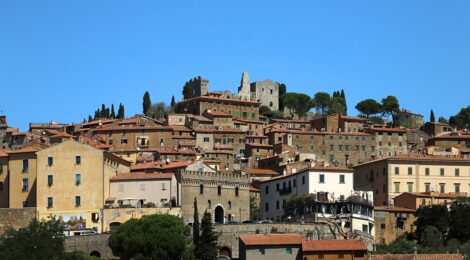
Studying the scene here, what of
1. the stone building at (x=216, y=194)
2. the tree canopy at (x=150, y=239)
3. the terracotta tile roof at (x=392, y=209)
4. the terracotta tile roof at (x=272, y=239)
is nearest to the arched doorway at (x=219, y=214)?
the stone building at (x=216, y=194)

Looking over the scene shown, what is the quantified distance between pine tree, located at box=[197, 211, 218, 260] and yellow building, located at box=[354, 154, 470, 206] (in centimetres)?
2982

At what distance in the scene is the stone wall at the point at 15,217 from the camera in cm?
8914

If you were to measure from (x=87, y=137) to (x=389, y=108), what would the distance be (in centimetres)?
5704

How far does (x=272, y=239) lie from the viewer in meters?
80.4

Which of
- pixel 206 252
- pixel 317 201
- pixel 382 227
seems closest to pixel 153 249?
pixel 206 252

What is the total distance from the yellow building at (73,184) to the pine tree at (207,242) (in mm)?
11429

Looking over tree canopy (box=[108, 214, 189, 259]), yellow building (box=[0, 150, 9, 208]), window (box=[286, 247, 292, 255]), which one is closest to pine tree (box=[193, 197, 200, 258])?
tree canopy (box=[108, 214, 189, 259])

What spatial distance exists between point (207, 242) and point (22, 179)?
19.1 meters

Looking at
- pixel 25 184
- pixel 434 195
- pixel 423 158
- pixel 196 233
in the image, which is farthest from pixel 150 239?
pixel 423 158

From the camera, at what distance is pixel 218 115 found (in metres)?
136

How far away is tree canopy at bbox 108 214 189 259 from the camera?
80000mm

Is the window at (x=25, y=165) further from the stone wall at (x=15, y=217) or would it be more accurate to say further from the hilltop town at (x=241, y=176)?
the stone wall at (x=15, y=217)

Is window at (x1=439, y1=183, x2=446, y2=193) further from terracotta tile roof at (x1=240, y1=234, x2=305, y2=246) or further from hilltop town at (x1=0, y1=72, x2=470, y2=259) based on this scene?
terracotta tile roof at (x1=240, y1=234, x2=305, y2=246)

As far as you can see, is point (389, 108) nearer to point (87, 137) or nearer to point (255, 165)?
point (255, 165)
